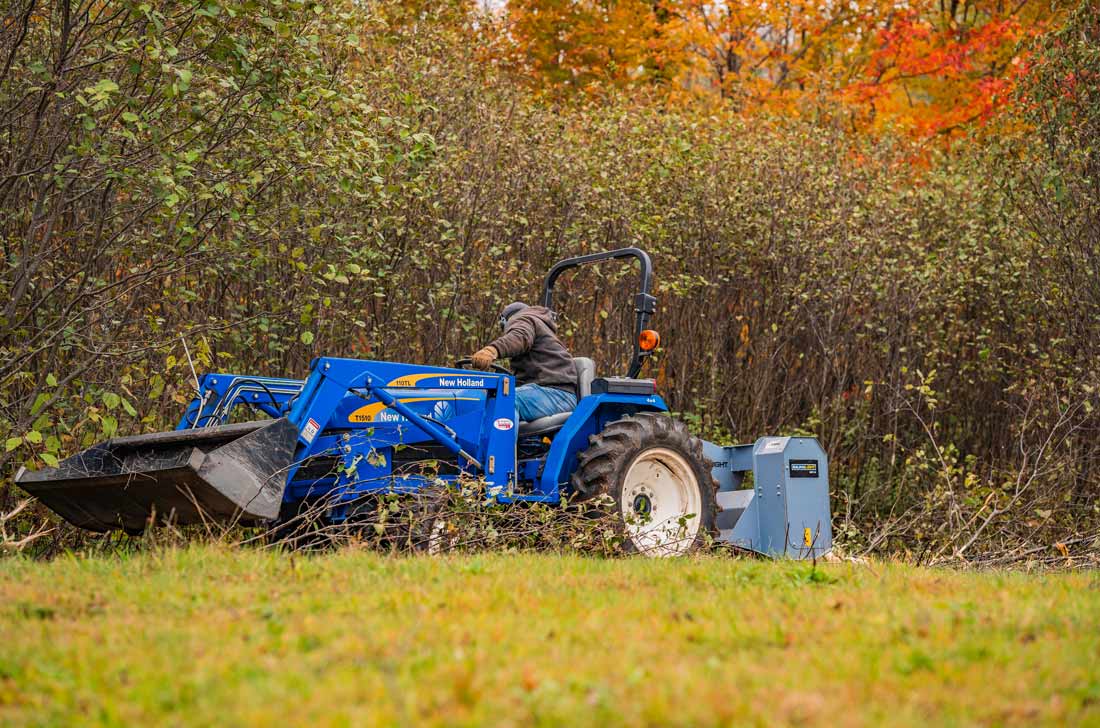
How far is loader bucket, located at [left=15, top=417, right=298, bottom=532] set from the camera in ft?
21.9

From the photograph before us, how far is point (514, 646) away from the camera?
4383mm

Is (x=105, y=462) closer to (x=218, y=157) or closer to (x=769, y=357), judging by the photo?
(x=218, y=157)

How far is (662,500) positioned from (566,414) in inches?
39.6

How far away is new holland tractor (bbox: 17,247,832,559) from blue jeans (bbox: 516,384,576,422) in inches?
3.2

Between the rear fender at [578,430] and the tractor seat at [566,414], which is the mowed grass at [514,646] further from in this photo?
the tractor seat at [566,414]

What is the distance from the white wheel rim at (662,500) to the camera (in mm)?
8648

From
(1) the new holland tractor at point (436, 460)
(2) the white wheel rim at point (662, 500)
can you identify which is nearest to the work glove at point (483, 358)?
(1) the new holland tractor at point (436, 460)

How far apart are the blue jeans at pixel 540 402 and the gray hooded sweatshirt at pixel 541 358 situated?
0.09 meters

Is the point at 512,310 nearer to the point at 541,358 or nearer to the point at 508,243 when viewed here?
the point at 541,358

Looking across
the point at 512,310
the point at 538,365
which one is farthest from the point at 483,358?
the point at 512,310

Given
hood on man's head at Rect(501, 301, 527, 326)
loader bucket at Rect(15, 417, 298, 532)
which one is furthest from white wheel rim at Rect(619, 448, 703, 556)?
loader bucket at Rect(15, 417, 298, 532)

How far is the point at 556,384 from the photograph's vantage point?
29.8 ft

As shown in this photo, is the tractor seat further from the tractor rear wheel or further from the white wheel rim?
the white wheel rim

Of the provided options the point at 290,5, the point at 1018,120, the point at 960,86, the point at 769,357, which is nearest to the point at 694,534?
the point at 290,5
